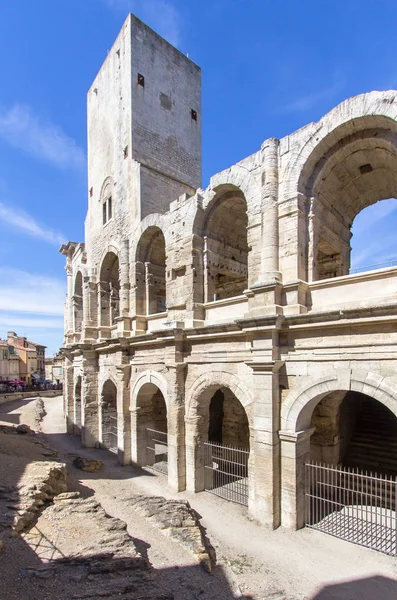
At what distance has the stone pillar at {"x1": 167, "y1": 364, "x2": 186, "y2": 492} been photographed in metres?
11.3

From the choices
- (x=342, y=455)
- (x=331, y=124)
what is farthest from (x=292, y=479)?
(x=331, y=124)

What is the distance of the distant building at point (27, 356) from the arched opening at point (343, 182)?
55.4 m

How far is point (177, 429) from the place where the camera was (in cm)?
1136

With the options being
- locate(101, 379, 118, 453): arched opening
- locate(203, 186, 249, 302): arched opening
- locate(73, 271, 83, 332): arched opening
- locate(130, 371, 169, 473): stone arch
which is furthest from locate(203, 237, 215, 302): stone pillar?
locate(73, 271, 83, 332): arched opening

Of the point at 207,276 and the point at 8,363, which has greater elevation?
the point at 207,276

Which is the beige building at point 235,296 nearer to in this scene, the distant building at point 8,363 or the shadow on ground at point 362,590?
the shadow on ground at point 362,590

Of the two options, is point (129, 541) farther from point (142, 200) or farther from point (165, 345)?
point (142, 200)

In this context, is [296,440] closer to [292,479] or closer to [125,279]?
[292,479]

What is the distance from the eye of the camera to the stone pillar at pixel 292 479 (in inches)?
327

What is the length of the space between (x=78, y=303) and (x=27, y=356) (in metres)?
39.7

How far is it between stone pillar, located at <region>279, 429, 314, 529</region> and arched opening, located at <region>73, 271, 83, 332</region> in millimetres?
17494

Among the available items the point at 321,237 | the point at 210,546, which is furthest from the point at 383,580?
the point at 321,237

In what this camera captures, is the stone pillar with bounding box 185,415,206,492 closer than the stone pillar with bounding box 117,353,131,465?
Yes

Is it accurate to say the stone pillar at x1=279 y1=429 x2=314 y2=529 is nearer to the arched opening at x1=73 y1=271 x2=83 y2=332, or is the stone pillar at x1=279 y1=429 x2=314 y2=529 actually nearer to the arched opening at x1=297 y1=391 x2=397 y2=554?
the arched opening at x1=297 y1=391 x2=397 y2=554
